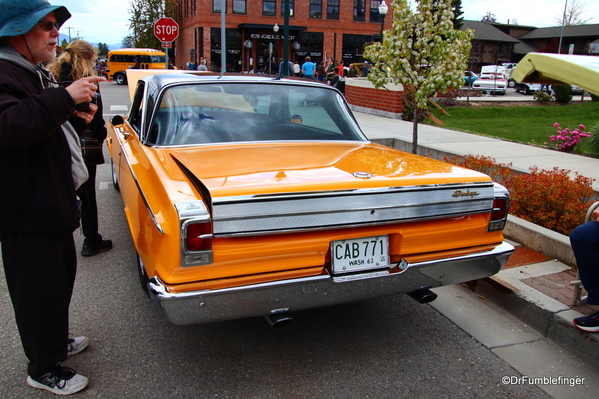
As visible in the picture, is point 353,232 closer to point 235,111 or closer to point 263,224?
point 263,224

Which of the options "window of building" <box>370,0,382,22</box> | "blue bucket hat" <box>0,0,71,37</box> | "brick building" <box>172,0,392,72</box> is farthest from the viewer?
"window of building" <box>370,0,382,22</box>

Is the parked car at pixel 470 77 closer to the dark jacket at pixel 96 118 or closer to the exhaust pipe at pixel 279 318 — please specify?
the dark jacket at pixel 96 118

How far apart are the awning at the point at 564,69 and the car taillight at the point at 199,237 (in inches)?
77.2

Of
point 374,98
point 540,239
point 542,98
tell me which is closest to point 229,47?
point 542,98

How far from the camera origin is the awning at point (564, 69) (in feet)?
7.91

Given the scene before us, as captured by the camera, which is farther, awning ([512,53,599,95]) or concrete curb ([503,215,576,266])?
concrete curb ([503,215,576,266])

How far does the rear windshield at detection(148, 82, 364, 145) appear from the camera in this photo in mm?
3574

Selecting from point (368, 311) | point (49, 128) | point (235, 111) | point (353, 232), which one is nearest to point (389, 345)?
point (368, 311)

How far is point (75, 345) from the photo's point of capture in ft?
9.54

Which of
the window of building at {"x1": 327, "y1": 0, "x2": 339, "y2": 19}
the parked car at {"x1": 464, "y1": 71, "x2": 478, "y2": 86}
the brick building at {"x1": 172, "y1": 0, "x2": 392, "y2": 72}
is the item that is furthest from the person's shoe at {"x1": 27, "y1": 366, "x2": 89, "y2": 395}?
the window of building at {"x1": 327, "y1": 0, "x2": 339, "y2": 19}

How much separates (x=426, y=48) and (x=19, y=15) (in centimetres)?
552

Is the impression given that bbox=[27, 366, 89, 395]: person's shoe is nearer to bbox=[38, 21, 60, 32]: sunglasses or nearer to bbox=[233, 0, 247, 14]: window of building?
bbox=[38, 21, 60, 32]: sunglasses

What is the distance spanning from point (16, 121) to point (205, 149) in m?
1.49

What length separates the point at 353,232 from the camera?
260cm
